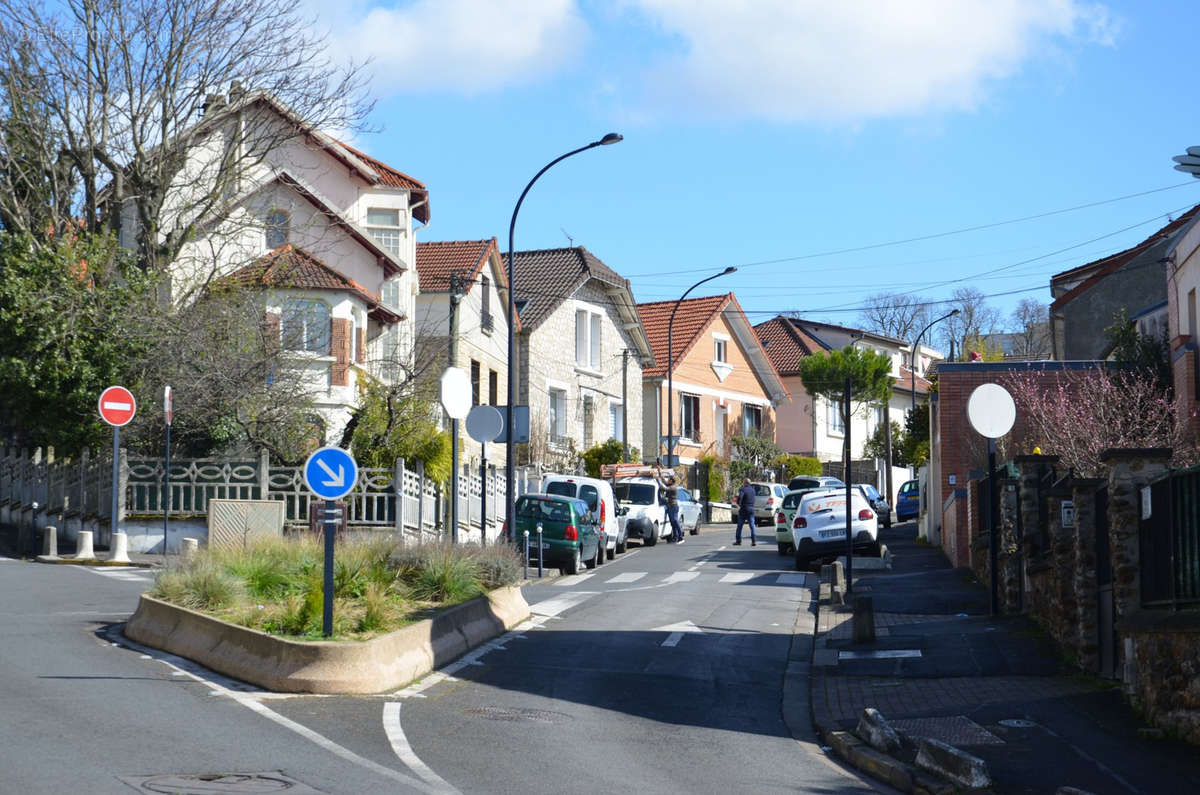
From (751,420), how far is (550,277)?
16039 millimetres

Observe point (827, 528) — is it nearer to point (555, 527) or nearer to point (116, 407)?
point (555, 527)

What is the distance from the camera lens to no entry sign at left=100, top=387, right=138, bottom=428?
22788 millimetres

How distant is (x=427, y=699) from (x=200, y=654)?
2.65 m

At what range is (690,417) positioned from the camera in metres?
57.7

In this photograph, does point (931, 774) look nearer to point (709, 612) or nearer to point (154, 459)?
point (709, 612)

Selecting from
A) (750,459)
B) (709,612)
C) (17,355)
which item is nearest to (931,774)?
(709,612)

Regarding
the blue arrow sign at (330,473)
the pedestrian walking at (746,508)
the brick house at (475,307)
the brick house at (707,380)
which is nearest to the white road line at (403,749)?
the blue arrow sign at (330,473)

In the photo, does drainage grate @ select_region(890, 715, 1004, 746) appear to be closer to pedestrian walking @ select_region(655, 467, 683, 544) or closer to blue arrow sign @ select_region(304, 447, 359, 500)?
blue arrow sign @ select_region(304, 447, 359, 500)

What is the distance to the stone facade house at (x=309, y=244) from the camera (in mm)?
31750

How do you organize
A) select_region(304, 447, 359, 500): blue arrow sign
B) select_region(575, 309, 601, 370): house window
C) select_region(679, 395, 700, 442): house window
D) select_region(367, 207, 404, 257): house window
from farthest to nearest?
1. select_region(679, 395, 700, 442): house window
2. select_region(575, 309, 601, 370): house window
3. select_region(367, 207, 404, 257): house window
4. select_region(304, 447, 359, 500): blue arrow sign

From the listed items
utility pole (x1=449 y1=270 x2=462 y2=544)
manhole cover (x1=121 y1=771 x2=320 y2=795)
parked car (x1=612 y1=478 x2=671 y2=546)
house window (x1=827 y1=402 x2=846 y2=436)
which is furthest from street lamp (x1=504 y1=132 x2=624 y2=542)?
house window (x1=827 y1=402 x2=846 y2=436)

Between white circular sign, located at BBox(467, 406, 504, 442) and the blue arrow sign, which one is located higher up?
white circular sign, located at BBox(467, 406, 504, 442)

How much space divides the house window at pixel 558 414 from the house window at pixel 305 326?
15.2m

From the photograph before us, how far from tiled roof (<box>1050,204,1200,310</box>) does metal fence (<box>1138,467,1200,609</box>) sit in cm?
2808
